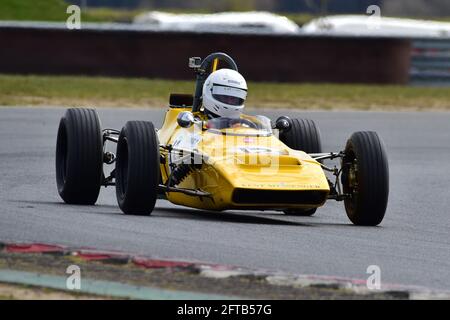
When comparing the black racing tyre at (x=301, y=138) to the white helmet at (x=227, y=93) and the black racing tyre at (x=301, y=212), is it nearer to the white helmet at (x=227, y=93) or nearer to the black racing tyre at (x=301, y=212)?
the black racing tyre at (x=301, y=212)

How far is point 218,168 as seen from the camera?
1088cm

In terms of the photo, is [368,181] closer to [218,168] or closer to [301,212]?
[218,168]

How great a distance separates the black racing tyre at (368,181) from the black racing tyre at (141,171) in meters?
1.63

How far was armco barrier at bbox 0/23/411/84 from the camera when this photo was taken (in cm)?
2761

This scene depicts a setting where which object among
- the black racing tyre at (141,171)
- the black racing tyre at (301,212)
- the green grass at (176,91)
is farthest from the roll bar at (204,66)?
the green grass at (176,91)

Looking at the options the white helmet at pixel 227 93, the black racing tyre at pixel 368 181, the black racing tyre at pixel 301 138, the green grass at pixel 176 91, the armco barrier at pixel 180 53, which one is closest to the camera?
the black racing tyre at pixel 368 181

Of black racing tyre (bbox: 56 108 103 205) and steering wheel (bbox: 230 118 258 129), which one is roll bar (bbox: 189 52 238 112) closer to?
steering wheel (bbox: 230 118 258 129)

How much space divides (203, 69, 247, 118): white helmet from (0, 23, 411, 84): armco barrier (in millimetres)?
15586

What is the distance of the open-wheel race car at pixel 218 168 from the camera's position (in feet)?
35.4

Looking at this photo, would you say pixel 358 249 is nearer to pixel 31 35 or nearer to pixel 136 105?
pixel 136 105

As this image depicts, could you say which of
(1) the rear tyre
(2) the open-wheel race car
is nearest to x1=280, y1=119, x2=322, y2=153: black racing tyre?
(1) the rear tyre

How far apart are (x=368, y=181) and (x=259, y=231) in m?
1.20

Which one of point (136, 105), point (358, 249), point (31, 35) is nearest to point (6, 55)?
point (31, 35)

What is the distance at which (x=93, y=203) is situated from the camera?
12125mm
